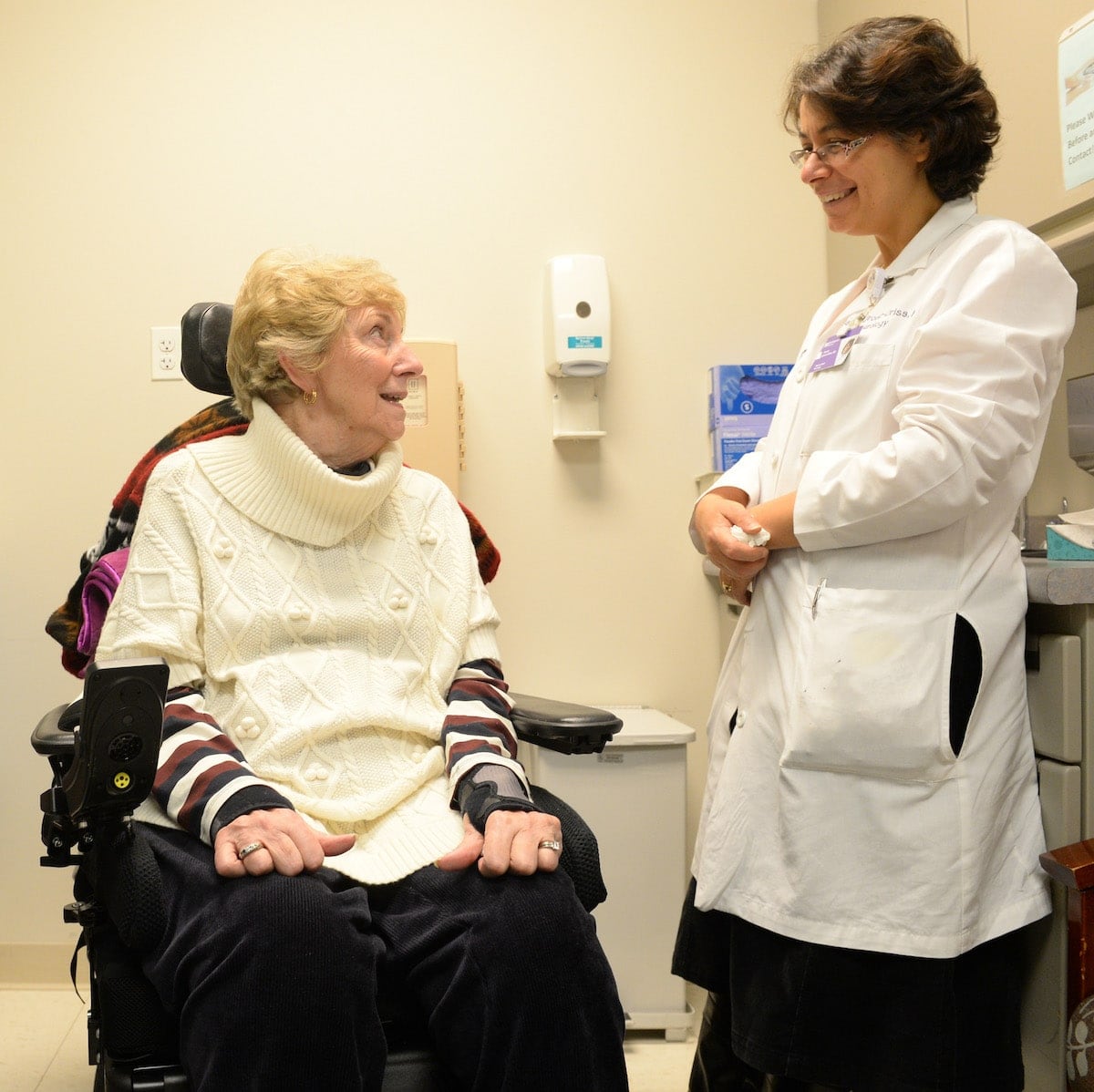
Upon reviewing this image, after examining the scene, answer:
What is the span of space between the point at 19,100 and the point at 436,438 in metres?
1.23

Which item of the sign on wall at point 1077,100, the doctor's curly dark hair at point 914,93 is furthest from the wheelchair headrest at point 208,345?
the sign on wall at point 1077,100

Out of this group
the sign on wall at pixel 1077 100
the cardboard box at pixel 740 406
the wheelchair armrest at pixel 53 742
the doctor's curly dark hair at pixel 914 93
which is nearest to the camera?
the wheelchair armrest at pixel 53 742

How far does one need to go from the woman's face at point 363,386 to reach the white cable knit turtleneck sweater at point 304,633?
0.16 feet

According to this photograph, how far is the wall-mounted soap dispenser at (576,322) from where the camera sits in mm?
2449

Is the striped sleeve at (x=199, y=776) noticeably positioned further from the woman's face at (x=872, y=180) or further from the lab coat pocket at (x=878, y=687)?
the woman's face at (x=872, y=180)

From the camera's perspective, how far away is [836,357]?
1.39 meters

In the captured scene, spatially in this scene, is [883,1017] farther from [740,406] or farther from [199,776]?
[740,406]

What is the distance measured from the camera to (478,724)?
1.43m

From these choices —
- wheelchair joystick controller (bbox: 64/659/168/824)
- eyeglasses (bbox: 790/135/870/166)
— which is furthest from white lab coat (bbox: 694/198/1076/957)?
wheelchair joystick controller (bbox: 64/659/168/824)

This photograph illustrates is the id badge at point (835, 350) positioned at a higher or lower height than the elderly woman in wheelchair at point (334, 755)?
higher

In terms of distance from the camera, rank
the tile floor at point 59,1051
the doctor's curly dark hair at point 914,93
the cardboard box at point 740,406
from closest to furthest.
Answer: the doctor's curly dark hair at point 914,93 < the tile floor at point 59,1051 < the cardboard box at point 740,406

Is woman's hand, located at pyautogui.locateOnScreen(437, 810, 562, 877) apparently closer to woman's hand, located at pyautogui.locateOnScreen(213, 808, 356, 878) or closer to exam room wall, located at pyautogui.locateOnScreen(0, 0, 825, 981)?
woman's hand, located at pyautogui.locateOnScreen(213, 808, 356, 878)

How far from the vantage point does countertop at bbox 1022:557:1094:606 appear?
124 centimetres

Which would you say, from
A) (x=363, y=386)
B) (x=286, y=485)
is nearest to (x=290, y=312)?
(x=363, y=386)
